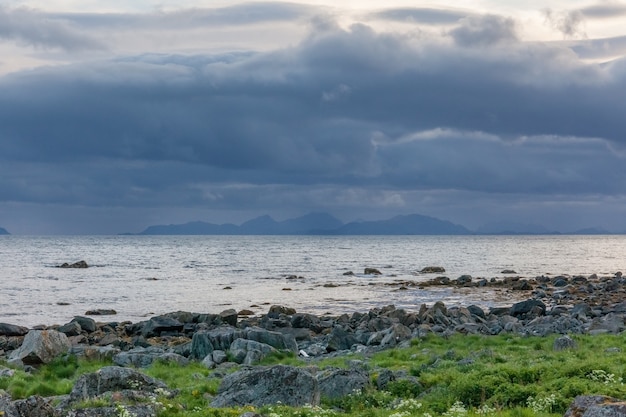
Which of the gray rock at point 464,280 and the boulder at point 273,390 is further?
the gray rock at point 464,280

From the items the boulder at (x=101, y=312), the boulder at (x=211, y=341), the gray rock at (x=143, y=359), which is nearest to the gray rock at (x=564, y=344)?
the boulder at (x=211, y=341)

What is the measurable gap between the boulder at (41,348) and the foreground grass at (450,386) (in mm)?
1100

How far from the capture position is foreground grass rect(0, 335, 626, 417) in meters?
14.3

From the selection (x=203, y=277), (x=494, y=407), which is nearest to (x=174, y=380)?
(x=494, y=407)

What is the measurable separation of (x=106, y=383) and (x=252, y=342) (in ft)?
41.6

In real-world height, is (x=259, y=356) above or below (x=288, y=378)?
below

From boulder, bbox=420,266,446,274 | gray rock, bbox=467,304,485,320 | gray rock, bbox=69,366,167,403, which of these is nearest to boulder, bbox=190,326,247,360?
gray rock, bbox=69,366,167,403

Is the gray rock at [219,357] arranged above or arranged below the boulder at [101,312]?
above

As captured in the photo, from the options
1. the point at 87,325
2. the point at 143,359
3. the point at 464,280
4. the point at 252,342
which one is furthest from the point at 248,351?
the point at 464,280

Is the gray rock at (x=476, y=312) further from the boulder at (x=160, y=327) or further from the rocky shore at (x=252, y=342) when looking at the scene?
the boulder at (x=160, y=327)

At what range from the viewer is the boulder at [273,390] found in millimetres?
15711

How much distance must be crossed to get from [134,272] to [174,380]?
81983mm

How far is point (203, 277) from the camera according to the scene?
8988 centimetres

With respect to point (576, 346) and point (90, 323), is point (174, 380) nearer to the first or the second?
point (576, 346)
